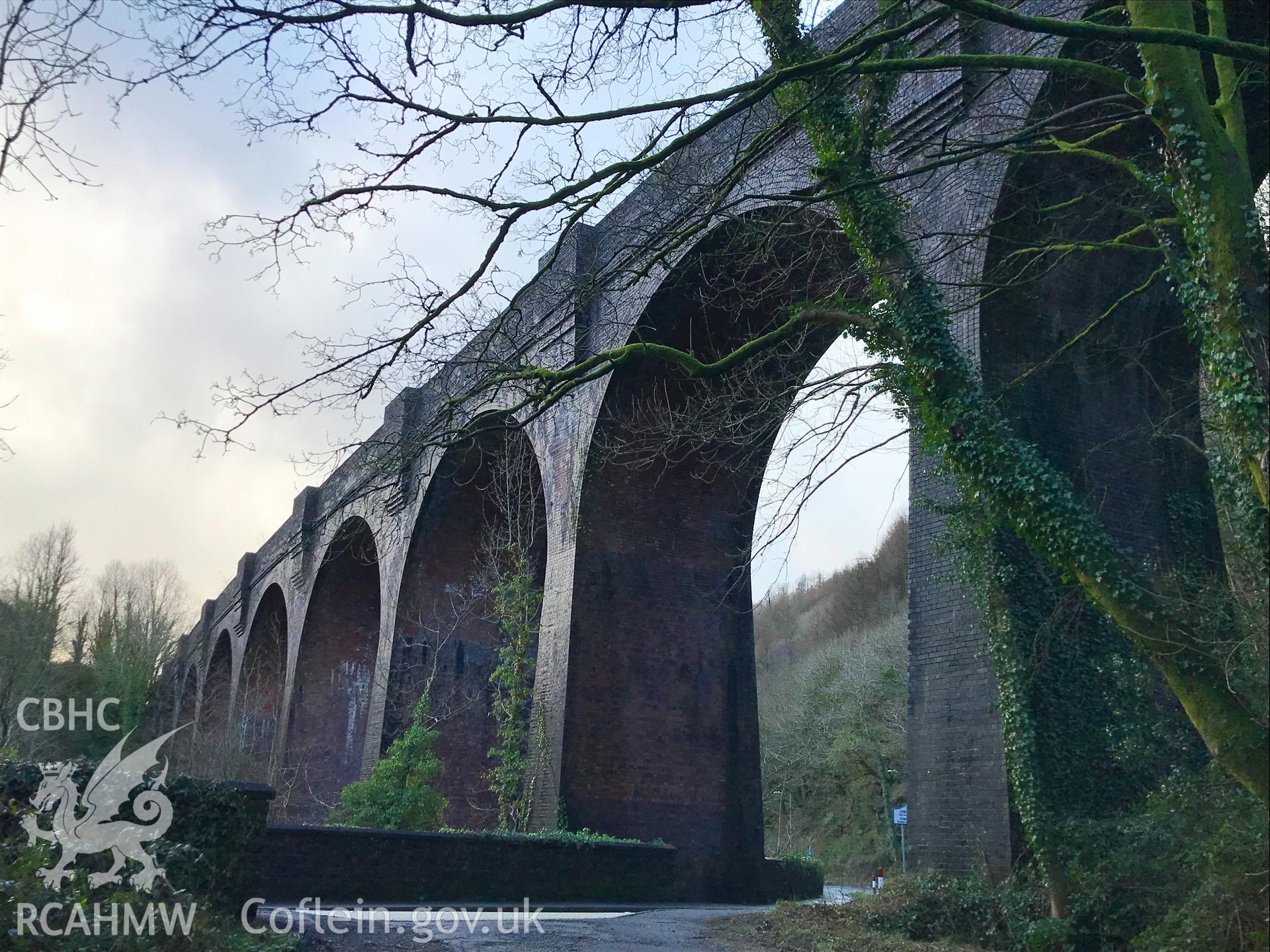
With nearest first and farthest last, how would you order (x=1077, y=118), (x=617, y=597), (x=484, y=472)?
(x=1077, y=118)
(x=617, y=597)
(x=484, y=472)

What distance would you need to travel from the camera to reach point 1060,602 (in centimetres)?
628

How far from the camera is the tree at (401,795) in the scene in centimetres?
1130

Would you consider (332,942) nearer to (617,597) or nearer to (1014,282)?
(1014,282)

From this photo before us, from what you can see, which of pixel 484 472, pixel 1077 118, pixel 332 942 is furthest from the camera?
pixel 484 472

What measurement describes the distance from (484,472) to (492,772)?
466 cm

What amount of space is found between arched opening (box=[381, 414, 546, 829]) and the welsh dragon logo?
966 centimetres

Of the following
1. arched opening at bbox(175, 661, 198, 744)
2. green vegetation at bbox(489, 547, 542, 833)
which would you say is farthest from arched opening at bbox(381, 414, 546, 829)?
arched opening at bbox(175, 661, 198, 744)

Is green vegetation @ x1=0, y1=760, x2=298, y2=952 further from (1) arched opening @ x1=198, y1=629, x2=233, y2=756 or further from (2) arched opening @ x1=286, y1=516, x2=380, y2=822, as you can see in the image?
(1) arched opening @ x1=198, y1=629, x2=233, y2=756

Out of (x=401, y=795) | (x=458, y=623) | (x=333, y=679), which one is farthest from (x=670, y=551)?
(x=333, y=679)

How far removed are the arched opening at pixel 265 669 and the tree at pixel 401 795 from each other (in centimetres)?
1338

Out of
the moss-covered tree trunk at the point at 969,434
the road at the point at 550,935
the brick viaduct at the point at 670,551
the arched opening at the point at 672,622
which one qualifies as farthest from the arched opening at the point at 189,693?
the moss-covered tree trunk at the point at 969,434

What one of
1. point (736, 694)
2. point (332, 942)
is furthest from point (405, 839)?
point (736, 694)

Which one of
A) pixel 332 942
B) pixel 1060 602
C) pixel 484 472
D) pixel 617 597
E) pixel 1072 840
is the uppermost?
pixel 484 472

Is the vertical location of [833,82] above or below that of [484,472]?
below
